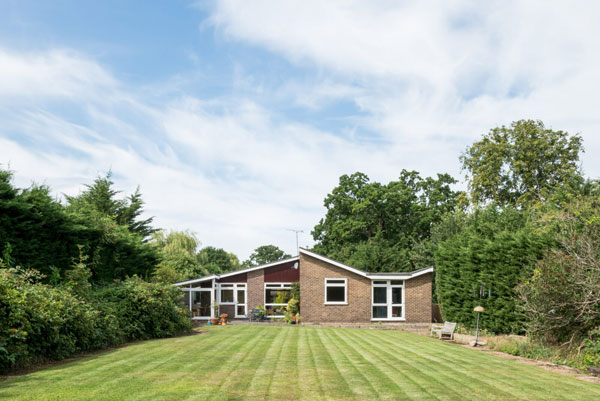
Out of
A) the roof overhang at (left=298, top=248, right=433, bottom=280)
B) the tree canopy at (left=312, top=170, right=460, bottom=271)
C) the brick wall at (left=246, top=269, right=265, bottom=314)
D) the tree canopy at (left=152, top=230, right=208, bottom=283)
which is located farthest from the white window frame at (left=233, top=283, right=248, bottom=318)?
the tree canopy at (left=312, top=170, right=460, bottom=271)

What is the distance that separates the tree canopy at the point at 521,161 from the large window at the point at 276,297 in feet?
50.5

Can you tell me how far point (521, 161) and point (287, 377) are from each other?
29058 millimetres

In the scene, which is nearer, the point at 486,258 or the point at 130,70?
the point at 130,70

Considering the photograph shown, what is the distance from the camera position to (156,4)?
1466 centimetres

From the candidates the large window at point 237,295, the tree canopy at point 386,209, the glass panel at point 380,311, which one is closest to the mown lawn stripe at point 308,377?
the glass panel at point 380,311

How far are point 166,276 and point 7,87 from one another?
20.5m

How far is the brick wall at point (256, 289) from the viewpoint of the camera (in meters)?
30.1

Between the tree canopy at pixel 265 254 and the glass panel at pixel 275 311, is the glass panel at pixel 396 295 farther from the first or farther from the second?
the tree canopy at pixel 265 254

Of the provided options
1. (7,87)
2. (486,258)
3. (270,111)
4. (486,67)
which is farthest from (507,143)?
(7,87)

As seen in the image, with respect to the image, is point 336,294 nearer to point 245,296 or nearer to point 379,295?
point 379,295

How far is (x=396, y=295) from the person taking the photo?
1141 inches

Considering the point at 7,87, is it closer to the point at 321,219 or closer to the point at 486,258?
the point at 486,258

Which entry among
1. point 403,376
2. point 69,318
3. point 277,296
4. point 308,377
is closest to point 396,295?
point 277,296

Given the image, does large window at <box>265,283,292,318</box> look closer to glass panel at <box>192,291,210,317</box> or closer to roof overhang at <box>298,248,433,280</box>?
roof overhang at <box>298,248,433,280</box>
